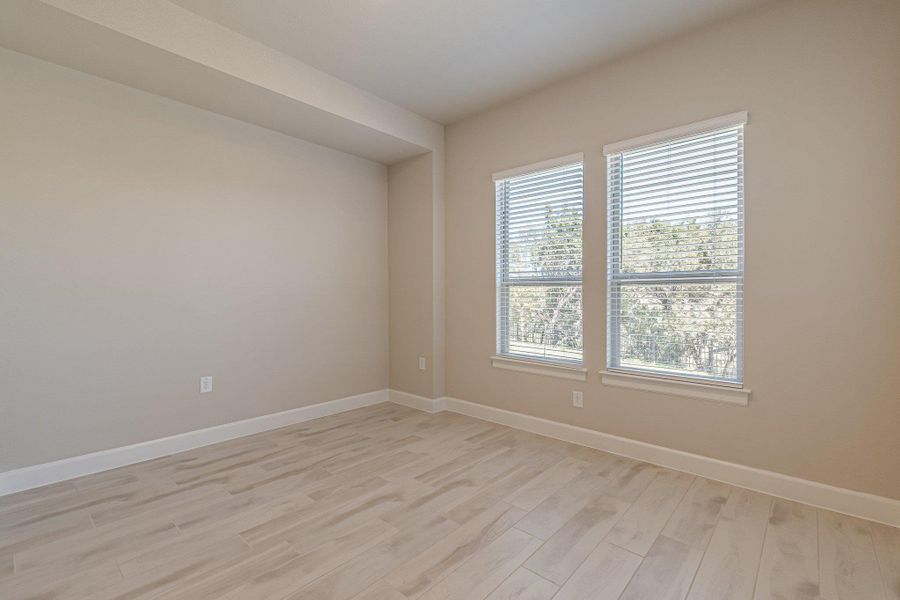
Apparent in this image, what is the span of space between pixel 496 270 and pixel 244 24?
8.23ft

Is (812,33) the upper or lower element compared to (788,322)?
upper

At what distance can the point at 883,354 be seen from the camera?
211 cm

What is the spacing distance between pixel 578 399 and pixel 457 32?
106 inches

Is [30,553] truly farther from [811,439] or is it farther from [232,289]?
[811,439]

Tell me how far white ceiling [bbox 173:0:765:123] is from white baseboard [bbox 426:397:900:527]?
270 centimetres

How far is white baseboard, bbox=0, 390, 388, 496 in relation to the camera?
250 centimetres

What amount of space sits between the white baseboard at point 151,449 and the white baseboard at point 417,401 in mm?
506

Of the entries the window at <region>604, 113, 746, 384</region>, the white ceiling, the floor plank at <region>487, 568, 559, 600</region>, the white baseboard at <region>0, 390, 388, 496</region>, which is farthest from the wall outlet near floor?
the white ceiling

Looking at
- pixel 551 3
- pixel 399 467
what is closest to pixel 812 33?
pixel 551 3

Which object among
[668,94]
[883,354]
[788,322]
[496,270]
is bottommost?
[883,354]

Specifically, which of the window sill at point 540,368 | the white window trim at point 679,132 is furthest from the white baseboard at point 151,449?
the white window trim at point 679,132

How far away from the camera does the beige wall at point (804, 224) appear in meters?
2.12

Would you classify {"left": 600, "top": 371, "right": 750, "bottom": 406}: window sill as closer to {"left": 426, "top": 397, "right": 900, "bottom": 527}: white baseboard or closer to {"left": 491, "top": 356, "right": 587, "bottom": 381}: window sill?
{"left": 491, "top": 356, "right": 587, "bottom": 381}: window sill

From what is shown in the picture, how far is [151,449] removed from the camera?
9.66 feet
